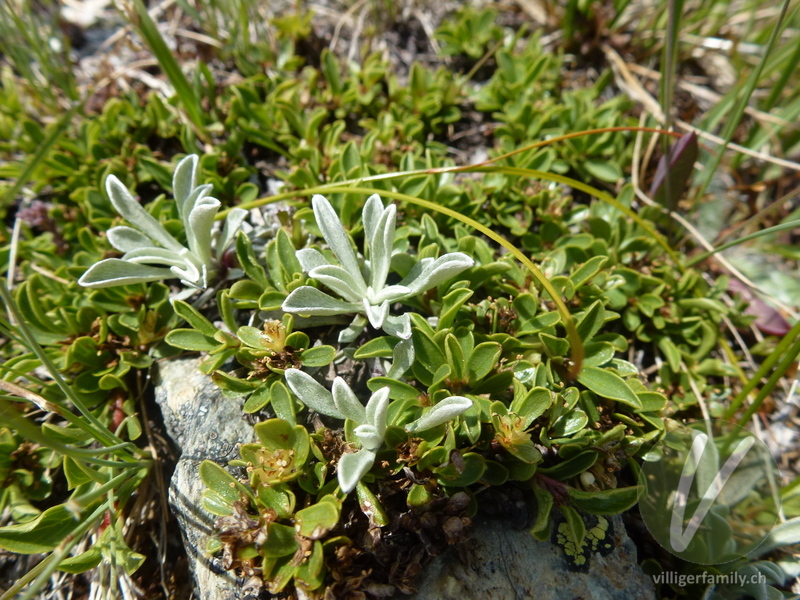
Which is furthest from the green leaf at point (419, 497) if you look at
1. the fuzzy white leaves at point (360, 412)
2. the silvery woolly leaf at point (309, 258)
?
the silvery woolly leaf at point (309, 258)

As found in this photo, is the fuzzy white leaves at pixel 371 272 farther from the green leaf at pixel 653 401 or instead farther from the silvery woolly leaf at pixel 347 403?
the green leaf at pixel 653 401

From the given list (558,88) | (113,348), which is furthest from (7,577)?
(558,88)

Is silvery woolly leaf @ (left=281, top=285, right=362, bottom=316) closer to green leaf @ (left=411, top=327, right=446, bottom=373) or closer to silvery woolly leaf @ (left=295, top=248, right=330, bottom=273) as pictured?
silvery woolly leaf @ (left=295, top=248, right=330, bottom=273)

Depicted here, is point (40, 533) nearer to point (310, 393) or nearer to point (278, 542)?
point (278, 542)

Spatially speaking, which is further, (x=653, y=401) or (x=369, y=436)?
(x=653, y=401)

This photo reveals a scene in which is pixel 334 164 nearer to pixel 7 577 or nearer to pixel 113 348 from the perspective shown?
pixel 113 348

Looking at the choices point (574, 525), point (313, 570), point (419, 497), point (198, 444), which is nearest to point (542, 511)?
point (574, 525)
